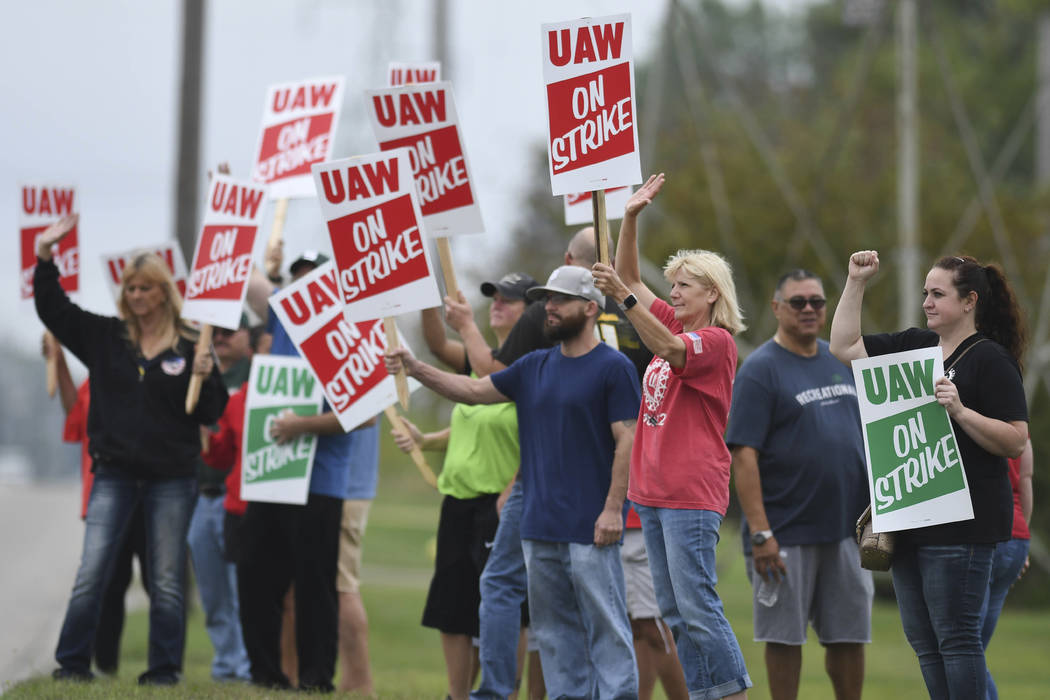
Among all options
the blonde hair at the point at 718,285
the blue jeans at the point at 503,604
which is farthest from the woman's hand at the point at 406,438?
the blonde hair at the point at 718,285

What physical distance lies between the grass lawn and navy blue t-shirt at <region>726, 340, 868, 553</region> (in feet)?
8.28

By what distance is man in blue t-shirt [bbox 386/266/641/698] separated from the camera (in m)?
6.62

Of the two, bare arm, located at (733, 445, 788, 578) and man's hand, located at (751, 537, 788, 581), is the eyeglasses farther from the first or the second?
man's hand, located at (751, 537, 788, 581)

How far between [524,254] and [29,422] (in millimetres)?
42270

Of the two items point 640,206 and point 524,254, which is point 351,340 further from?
point 524,254

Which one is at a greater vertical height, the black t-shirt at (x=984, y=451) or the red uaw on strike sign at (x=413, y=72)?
the red uaw on strike sign at (x=413, y=72)

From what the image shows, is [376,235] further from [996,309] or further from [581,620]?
[996,309]

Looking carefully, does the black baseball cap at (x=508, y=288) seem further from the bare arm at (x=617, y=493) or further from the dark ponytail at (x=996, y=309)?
the dark ponytail at (x=996, y=309)

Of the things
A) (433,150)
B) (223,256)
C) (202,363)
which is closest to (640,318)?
(433,150)

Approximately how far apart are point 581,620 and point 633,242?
1788 mm

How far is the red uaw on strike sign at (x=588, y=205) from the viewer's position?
8.50 m

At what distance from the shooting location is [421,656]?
14719 millimetres

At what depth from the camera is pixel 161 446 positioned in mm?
8109

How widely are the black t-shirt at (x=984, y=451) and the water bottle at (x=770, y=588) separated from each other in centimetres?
144
